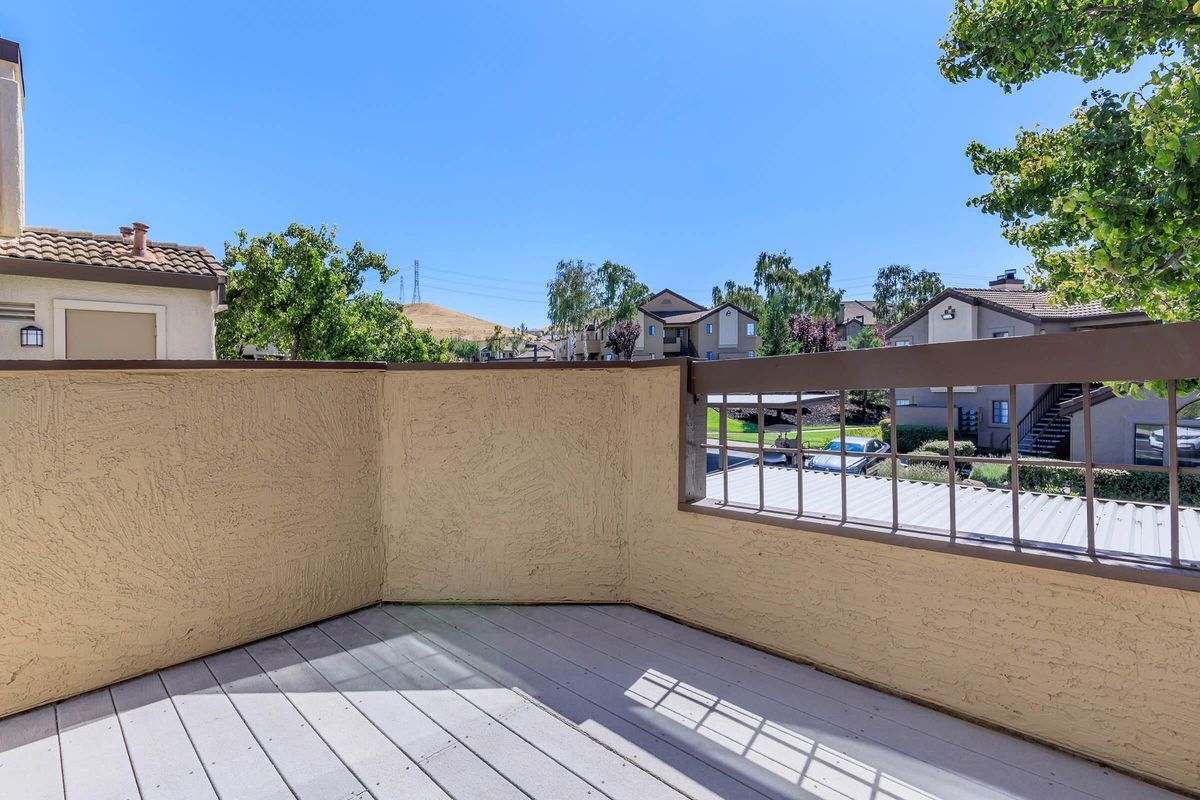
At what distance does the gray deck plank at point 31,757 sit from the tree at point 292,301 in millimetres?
14827

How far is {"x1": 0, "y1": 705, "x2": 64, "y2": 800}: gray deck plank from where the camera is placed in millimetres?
2424

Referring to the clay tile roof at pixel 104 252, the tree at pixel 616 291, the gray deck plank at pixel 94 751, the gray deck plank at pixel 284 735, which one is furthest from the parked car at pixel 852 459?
the tree at pixel 616 291

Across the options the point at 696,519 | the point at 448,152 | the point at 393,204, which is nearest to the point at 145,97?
the point at 448,152

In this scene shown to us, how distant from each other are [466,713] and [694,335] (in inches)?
1534

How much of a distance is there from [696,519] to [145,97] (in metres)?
19.5

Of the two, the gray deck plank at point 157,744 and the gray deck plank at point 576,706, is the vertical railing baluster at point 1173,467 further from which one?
the gray deck plank at point 157,744

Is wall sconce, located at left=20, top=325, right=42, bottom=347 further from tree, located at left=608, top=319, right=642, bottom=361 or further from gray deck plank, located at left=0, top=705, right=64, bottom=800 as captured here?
tree, located at left=608, top=319, right=642, bottom=361

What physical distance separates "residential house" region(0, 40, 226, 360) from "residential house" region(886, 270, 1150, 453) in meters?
17.0

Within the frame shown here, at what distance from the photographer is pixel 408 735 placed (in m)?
2.78

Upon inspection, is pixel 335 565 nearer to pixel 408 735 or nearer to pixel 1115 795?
pixel 408 735

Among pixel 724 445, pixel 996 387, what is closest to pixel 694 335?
pixel 996 387

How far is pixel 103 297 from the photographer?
350 inches

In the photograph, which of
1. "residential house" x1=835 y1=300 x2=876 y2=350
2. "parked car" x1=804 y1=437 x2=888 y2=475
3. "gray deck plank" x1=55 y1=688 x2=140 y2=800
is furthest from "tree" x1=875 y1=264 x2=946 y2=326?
"gray deck plank" x1=55 y1=688 x2=140 y2=800

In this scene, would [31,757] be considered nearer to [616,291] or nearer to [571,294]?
[571,294]
